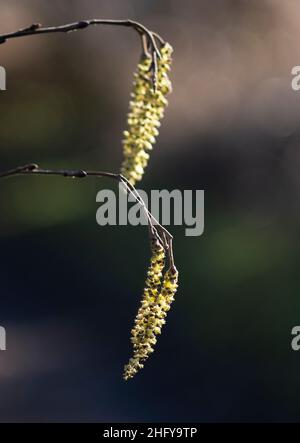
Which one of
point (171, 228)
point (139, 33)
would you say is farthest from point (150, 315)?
point (171, 228)

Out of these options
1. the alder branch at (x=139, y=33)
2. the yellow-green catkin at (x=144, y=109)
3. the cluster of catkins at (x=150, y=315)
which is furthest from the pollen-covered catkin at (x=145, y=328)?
the alder branch at (x=139, y=33)

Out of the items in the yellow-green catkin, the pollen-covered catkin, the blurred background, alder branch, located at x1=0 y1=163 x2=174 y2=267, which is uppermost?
the blurred background

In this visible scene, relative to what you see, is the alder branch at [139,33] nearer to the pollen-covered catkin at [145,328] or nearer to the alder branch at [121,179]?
the alder branch at [121,179]

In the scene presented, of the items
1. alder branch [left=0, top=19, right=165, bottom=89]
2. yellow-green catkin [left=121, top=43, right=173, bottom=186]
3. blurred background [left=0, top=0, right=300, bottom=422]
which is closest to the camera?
alder branch [left=0, top=19, right=165, bottom=89]

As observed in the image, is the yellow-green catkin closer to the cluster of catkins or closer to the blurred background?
the cluster of catkins

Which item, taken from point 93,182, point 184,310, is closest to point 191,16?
point 93,182

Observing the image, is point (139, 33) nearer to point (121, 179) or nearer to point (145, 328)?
point (121, 179)

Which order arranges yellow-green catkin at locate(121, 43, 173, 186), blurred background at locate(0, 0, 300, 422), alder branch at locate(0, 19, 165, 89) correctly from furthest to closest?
1. blurred background at locate(0, 0, 300, 422)
2. yellow-green catkin at locate(121, 43, 173, 186)
3. alder branch at locate(0, 19, 165, 89)

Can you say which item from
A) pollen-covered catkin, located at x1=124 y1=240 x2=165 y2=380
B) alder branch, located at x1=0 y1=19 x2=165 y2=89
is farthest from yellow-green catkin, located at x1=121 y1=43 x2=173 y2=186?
pollen-covered catkin, located at x1=124 y1=240 x2=165 y2=380

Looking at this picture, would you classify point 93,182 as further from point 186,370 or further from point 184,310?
point 186,370
